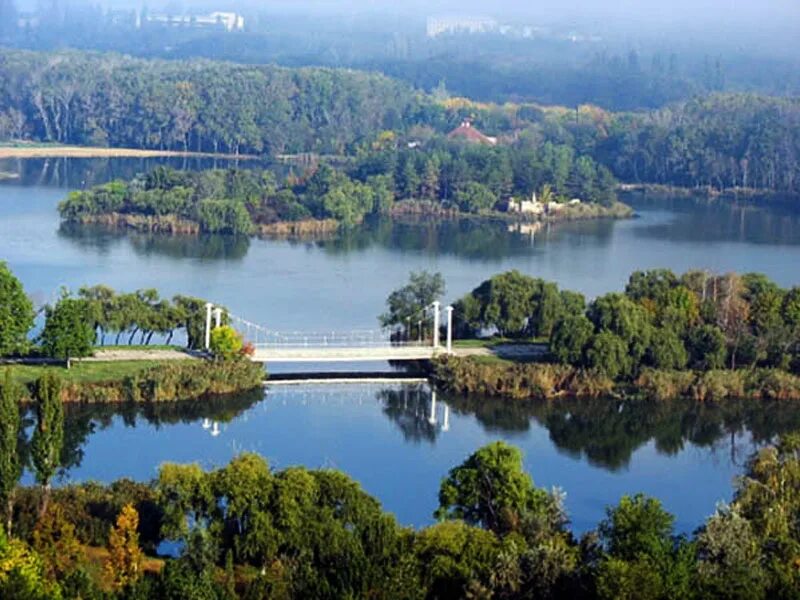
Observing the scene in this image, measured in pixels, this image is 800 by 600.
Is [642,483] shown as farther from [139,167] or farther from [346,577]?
[139,167]

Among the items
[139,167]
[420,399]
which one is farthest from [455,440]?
[139,167]

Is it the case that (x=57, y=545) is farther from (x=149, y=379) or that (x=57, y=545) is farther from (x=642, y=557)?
(x=149, y=379)

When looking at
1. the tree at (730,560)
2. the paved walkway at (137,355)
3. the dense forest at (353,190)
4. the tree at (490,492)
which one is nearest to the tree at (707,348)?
the paved walkway at (137,355)

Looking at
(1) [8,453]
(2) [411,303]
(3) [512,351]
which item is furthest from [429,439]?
(1) [8,453]

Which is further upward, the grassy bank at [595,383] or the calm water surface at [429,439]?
the grassy bank at [595,383]

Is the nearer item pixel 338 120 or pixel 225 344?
pixel 225 344

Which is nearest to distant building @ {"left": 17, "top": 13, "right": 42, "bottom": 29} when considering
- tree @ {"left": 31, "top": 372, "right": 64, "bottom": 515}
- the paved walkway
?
the paved walkway

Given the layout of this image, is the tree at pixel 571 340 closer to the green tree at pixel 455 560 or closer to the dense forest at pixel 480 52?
the green tree at pixel 455 560
